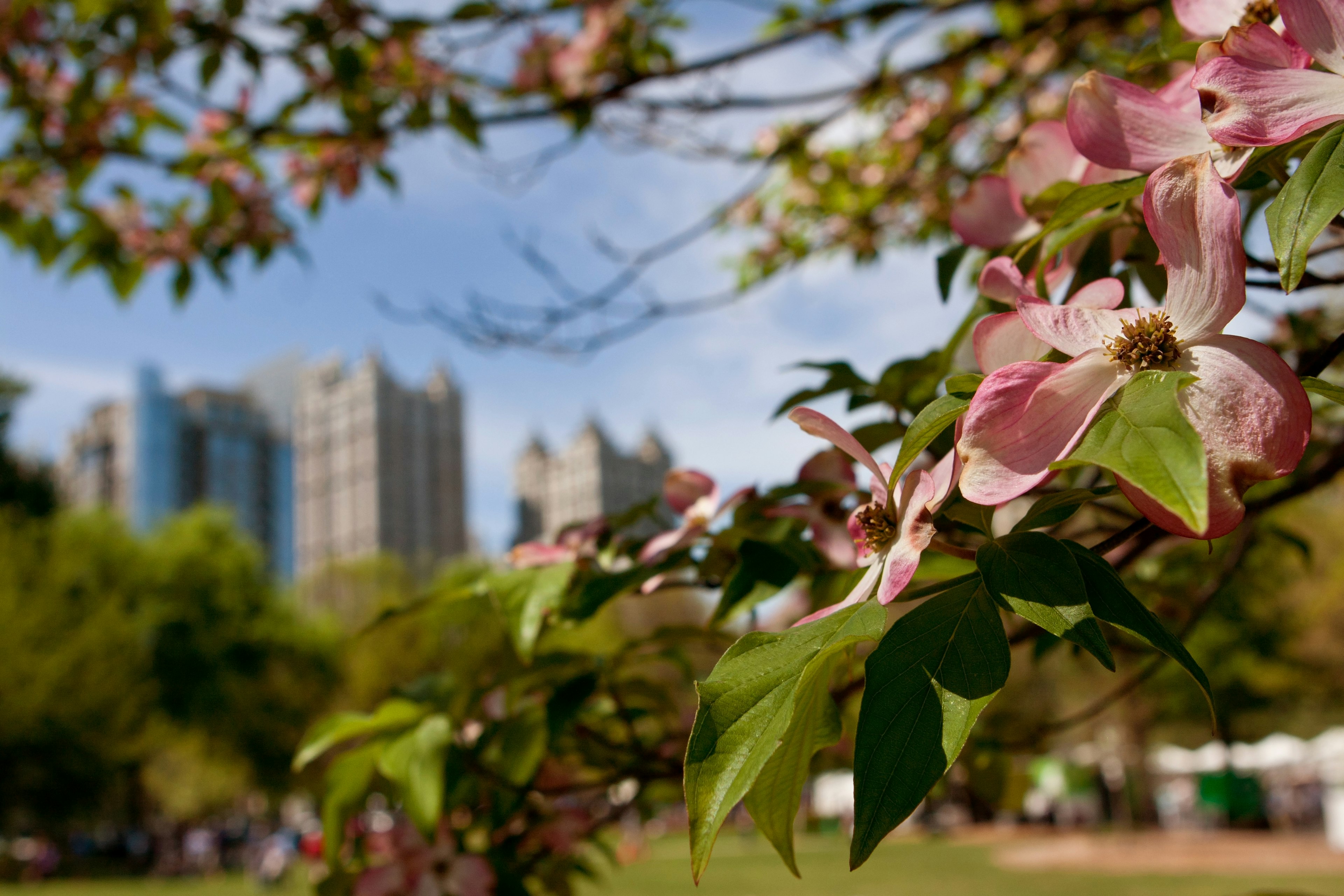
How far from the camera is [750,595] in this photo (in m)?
0.69

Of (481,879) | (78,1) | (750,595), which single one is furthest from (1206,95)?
(78,1)

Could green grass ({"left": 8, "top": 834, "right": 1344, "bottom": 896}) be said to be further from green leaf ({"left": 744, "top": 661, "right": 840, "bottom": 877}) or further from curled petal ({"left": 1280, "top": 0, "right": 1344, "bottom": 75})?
curled petal ({"left": 1280, "top": 0, "right": 1344, "bottom": 75})

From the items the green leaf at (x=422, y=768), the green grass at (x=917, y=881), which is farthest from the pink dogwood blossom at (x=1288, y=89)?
the green grass at (x=917, y=881)

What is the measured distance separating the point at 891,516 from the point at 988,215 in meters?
0.33

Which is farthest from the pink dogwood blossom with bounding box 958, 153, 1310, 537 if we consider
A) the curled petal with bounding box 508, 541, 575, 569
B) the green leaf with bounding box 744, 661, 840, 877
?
the curled petal with bounding box 508, 541, 575, 569

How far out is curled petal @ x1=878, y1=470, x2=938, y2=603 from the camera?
1.42 feet

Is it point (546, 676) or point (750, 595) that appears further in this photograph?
point (546, 676)

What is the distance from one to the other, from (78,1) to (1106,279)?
2071mm

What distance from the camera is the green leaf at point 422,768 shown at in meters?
0.77

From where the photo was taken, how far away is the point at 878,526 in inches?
19.1

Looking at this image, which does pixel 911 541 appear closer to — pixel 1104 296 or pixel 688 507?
pixel 1104 296

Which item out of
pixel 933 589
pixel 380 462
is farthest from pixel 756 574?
pixel 380 462

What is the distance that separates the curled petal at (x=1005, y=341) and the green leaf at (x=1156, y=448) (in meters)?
0.08

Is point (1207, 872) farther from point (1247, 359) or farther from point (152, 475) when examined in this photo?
point (152, 475)
